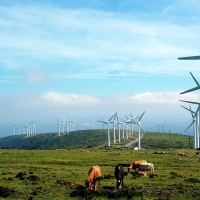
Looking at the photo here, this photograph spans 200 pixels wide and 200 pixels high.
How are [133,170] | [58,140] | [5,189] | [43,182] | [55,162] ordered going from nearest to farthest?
[5,189], [43,182], [133,170], [55,162], [58,140]

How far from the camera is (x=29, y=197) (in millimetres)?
21953

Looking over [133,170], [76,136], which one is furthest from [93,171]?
[76,136]

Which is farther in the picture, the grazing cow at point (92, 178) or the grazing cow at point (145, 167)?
the grazing cow at point (145, 167)

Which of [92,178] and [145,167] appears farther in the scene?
[145,167]

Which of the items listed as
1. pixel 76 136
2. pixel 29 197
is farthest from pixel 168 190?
pixel 76 136

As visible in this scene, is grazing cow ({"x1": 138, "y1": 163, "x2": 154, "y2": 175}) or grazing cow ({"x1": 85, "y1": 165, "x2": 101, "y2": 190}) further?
grazing cow ({"x1": 138, "y1": 163, "x2": 154, "y2": 175})

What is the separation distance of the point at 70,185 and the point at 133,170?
11866 millimetres

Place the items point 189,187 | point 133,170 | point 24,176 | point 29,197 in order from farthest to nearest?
1. point 133,170
2. point 24,176
3. point 189,187
4. point 29,197

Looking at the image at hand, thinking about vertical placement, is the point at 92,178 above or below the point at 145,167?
above

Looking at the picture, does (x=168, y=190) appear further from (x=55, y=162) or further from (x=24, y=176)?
(x=55, y=162)

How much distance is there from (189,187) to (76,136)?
521 ft

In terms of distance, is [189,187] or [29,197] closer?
[29,197]

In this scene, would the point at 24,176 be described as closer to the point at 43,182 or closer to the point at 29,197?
the point at 43,182

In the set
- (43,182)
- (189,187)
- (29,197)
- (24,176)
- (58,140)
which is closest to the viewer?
(29,197)
